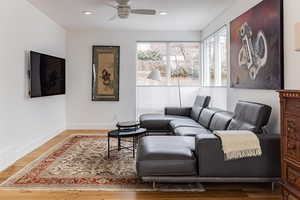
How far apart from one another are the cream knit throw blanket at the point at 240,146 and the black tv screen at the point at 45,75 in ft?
10.9

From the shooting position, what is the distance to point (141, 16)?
530cm

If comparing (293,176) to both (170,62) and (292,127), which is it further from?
(170,62)

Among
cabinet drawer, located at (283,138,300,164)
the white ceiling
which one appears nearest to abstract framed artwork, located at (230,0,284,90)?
the white ceiling

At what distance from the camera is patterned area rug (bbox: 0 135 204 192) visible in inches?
112

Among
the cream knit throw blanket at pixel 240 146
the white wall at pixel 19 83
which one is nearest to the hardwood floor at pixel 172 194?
the cream knit throw blanket at pixel 240 146

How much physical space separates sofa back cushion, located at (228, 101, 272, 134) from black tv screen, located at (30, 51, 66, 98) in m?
3.30

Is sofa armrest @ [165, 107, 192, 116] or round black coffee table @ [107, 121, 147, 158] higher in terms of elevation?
sofa armrest @ [165, 107, 192, 116]

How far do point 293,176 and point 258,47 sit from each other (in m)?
1.95

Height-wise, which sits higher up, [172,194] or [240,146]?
[240,146]

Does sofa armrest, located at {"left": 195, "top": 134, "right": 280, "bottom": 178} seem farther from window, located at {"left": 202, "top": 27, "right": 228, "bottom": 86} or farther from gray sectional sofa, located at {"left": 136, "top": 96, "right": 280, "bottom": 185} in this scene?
window, located at {"left": 202, "top": 27, "right": 228, "bottom": 86}

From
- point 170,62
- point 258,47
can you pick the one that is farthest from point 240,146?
point 170,62

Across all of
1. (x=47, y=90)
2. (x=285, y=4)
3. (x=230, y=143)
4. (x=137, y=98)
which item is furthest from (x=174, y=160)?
(x=137, y=98)

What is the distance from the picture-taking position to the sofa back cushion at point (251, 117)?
2941mm

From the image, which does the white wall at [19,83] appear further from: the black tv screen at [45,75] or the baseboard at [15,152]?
the black tv screen at [45,75]
